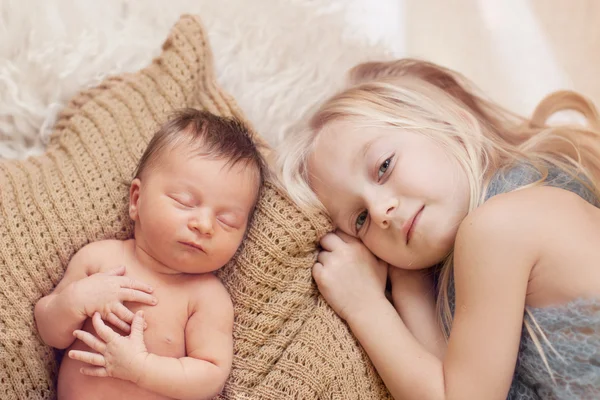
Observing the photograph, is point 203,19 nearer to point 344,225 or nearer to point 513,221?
point 344,225

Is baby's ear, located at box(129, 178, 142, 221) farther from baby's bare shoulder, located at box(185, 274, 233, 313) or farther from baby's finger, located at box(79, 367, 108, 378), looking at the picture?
baby's finger, located at box(79, 367, 108, 378)

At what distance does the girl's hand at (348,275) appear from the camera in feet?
3.73

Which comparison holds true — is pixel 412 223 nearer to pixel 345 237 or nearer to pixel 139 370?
pixel 345 237

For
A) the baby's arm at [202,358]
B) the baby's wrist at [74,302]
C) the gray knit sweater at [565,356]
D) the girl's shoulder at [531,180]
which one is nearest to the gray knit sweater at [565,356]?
the gray knit sweater at [565,356]

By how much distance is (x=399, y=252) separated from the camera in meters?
1.12

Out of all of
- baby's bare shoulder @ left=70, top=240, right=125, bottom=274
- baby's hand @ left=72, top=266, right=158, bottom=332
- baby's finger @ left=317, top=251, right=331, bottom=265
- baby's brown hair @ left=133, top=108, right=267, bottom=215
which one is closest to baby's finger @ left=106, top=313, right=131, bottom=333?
baby's hand @ left=72, top=266, right=158, bottom=332

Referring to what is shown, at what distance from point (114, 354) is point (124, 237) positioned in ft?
0.86

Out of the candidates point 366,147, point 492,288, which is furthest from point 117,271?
point 492,288

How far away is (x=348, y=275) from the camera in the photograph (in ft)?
3.76

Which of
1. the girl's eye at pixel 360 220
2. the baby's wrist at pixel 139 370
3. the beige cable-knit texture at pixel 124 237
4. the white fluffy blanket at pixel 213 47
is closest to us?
the baby's wrist at pixel 139 370

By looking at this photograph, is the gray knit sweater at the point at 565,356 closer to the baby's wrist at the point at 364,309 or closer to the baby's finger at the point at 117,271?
the baby's wrist at the point at 364,309

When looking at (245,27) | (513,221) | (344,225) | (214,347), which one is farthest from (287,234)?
(245,27)

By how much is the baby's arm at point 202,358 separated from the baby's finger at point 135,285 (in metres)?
0.08

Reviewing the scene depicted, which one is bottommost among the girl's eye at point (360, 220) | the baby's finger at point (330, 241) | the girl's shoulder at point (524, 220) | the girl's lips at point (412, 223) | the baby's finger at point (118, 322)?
the baby's finger at point (118, 322)
